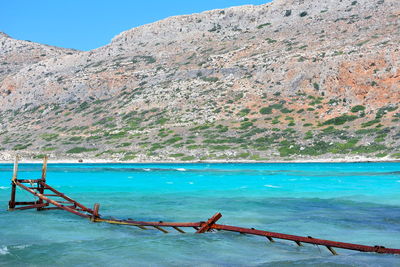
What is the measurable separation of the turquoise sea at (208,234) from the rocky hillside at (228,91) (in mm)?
36796

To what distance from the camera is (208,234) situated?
16.0 metres

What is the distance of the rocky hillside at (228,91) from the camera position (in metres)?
70.2

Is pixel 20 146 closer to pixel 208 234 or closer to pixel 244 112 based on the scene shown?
pixel 244 112

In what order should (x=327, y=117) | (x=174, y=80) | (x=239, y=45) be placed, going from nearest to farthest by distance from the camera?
(x=327, y=117)
(x=174, y=80)
(x=239, y=45)

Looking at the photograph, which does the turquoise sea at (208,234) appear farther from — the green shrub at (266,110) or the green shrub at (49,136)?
the green shrub at (49,136)

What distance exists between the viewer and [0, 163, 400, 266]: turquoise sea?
1277cm

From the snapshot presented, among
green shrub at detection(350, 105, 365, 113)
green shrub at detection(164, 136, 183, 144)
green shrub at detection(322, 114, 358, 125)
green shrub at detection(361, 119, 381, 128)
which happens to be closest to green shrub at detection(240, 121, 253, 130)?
green shrub at detection(164, 136, 183, 144)

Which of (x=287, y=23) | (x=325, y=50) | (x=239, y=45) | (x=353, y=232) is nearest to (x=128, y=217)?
(x=353, y=232)

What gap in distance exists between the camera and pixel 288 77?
8350 cm

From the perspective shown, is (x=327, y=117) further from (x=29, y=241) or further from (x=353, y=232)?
(x=29, y=241)

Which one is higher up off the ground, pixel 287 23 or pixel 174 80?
pixel 287 23

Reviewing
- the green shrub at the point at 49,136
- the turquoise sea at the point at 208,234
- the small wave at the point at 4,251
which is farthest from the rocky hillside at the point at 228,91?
the small wave at the point at 4,251

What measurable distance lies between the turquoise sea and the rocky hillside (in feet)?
121

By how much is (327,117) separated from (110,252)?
6327cm
